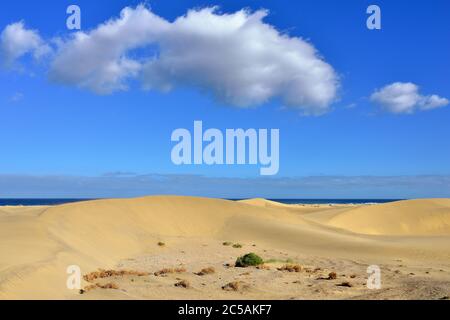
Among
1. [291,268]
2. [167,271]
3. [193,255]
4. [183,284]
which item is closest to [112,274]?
[167,271]

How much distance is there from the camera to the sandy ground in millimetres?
15039

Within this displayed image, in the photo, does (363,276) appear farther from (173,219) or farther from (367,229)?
(367,229)

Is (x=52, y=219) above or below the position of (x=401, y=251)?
above

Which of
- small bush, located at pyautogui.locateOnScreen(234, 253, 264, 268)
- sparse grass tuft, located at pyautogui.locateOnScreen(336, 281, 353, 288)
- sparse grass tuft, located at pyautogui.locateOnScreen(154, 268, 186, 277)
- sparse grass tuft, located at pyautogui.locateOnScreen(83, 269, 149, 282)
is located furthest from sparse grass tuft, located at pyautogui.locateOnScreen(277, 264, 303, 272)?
sparse grass tuft, located at pyautogui.locateOnScreen(83, 269, 149, 282)

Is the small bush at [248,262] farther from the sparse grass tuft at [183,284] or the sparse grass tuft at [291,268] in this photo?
the sparse grass tuft at [183,284]

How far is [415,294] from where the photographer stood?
1499 centimetres

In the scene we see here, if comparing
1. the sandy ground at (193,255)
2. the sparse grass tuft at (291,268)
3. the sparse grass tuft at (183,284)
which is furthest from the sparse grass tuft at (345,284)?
the sparse grass tuft at (183,284)

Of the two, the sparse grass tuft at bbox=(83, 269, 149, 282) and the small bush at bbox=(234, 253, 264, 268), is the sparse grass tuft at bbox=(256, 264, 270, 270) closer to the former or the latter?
the small bush at bbox=(234, 253, 264, 268)

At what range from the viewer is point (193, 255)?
26156mm

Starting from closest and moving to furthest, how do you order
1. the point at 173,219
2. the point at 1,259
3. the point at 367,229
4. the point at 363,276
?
the point at 1,259
the point at 363,276
the point at 173,219
the point at 367,229

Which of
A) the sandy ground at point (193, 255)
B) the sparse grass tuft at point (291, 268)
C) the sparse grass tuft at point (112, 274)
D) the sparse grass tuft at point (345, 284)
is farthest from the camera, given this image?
the sparse grass tuft at point (291, 268)

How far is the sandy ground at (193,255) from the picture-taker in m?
15.0
